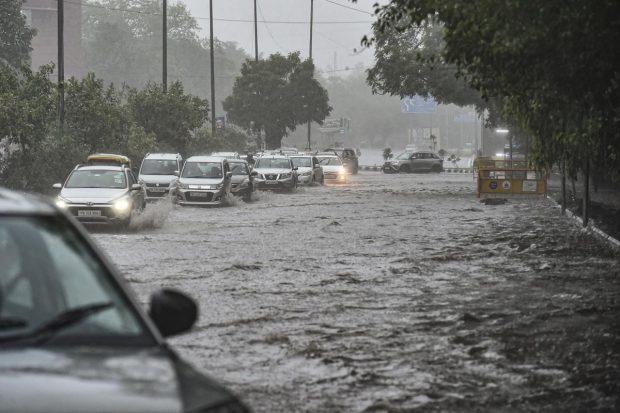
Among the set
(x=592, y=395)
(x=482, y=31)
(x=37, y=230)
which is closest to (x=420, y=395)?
(x=592, y=395)

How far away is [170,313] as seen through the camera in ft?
15.9

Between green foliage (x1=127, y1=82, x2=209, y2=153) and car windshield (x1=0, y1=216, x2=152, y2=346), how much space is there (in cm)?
4866

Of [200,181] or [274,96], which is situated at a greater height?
[274,96]

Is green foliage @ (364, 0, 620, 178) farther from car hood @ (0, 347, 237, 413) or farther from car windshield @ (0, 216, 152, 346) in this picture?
car hood @ (0, 347, 237, 413)

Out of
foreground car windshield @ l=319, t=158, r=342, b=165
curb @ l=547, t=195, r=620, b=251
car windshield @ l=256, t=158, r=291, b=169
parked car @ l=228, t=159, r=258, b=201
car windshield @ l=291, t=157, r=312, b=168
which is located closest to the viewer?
curb @ l=547, t=195, r=620, b=251

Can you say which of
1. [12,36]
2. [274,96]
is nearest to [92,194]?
[12,36]

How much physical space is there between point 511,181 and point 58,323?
3790 cm

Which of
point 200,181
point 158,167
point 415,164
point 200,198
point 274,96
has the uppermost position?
point 274,96

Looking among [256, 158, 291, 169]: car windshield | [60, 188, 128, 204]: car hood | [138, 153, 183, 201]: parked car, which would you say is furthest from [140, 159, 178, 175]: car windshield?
[60, 188, 128, 204]: car hood

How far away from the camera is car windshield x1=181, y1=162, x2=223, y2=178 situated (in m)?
38.7

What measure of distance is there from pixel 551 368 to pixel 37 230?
6.72 metres

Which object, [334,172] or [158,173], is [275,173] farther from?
[334,172]

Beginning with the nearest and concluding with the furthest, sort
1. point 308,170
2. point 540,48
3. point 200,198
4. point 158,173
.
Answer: point 540,48 < point 200,198 < point 158,173 < point 308,170

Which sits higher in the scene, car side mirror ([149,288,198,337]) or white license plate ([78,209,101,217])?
car side mirror ([149,288,198,337])
